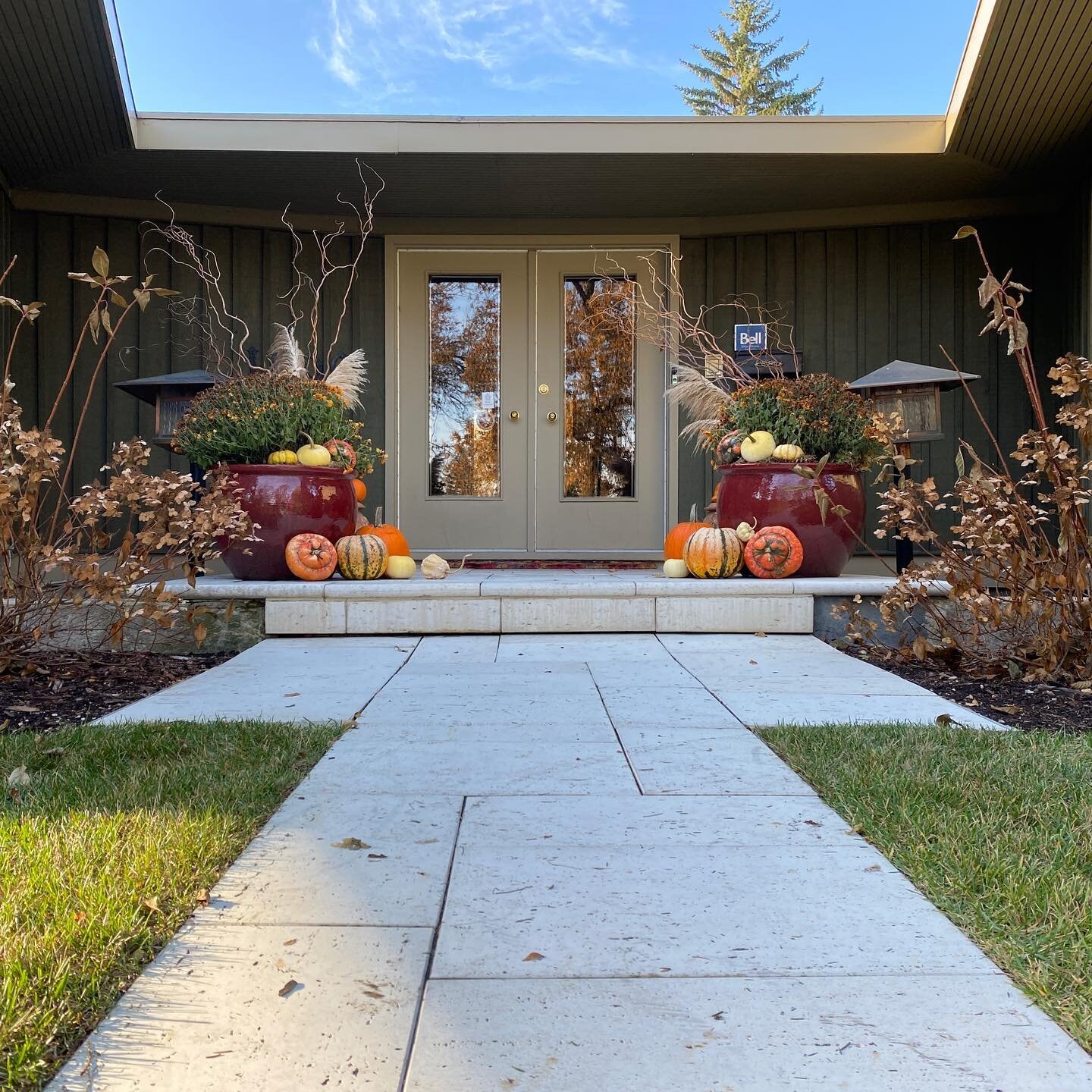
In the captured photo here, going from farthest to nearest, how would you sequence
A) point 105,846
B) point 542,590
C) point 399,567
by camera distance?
point 399,567, point 542,590, point 105,846

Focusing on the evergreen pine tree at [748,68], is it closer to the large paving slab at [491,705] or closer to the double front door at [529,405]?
the double front door at [529,405]

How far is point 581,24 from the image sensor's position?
83.4 ft

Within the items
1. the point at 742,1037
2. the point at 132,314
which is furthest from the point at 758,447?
the point at 132,314

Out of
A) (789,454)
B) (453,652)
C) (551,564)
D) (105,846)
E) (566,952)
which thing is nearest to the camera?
(566,952)

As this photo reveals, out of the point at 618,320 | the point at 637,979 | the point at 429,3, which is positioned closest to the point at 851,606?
the point at 637,979

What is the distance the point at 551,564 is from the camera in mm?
6332

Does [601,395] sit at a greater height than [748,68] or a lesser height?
lesser

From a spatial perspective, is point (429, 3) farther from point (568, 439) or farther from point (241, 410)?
point (241, 410)

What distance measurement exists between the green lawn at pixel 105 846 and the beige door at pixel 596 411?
171 inches

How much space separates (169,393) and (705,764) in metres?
4.06

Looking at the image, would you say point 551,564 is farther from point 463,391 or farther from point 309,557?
point 309,557

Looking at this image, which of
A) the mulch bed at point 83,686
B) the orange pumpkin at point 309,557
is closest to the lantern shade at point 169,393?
the orange pumpkin at point 309,557

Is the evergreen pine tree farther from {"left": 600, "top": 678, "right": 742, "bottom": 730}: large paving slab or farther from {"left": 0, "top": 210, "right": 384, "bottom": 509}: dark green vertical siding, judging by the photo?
{"left": 600, "top": 678, "right": 742, "bottom": 730}: large paving slab

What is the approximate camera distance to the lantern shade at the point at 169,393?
4.82 meters
